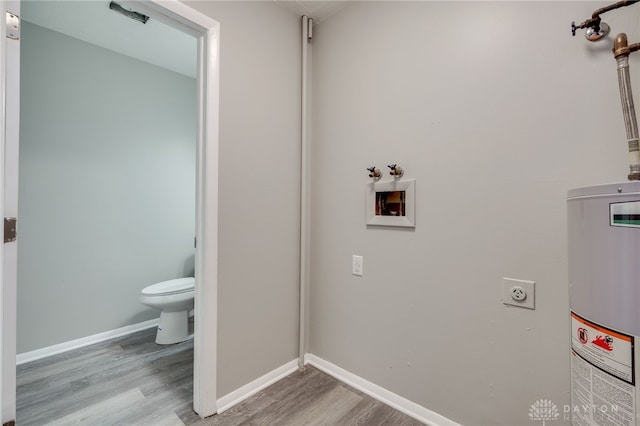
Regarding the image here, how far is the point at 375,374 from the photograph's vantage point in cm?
→ 176

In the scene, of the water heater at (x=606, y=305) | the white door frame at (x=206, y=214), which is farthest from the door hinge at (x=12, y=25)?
the water heater at (x=606, y=305)

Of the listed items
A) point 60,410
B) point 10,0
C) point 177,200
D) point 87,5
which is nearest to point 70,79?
point 87,5

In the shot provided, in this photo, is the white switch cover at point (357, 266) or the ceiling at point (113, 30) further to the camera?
the ceiling at point (113, 30)

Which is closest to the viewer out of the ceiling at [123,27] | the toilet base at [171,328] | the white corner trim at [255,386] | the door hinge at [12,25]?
the door hinge at [12,25]

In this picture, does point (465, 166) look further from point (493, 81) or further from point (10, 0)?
point (10, 0)

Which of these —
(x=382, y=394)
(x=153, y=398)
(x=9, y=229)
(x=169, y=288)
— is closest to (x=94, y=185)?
(x=169, y=288)

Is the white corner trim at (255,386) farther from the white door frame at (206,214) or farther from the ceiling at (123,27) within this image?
the ceiling at (123,27)

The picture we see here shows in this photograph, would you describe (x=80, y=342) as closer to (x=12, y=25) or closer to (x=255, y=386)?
(x=255, y=386)

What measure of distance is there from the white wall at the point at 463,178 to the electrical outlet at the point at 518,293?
27 mm

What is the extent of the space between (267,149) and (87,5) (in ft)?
5.59

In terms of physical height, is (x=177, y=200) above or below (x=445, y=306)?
above

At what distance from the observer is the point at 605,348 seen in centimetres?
65

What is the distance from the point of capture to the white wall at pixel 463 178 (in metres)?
1.15

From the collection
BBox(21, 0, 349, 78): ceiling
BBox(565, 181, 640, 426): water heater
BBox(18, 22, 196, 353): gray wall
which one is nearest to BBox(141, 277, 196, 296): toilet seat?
BBox(18, 22, 196, 353): gray wall
